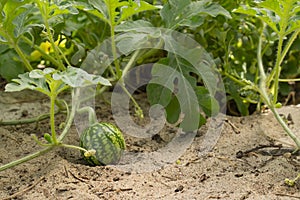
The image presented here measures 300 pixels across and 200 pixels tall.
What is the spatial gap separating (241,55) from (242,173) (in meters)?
1.06

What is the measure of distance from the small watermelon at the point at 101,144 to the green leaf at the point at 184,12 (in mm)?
612

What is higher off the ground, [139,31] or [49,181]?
[139,31]

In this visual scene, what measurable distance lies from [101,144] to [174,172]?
340 millimetres

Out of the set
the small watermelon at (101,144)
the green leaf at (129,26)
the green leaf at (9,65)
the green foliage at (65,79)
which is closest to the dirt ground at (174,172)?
the small watermelon at (101,144)

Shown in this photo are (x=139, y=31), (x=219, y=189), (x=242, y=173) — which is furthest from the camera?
(x=139, y=31)

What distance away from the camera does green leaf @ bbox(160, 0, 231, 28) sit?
2.60 m

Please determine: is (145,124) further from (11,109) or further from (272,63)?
(272,63)

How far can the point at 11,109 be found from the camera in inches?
124

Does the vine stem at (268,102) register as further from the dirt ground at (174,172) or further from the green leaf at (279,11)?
the green leaf at (279,11)

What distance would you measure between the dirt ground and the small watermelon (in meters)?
0.05

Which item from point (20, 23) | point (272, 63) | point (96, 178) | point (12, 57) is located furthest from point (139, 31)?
point (272, 63)

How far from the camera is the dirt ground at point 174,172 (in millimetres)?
2156

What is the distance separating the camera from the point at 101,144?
237 centimetres

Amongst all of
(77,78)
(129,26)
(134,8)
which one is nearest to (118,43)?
(129,26)
